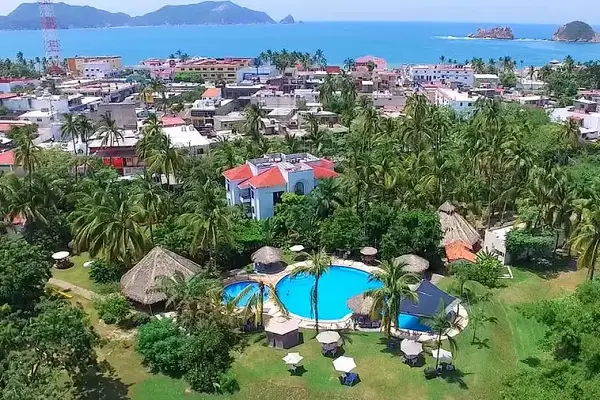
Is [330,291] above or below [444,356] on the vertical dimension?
below

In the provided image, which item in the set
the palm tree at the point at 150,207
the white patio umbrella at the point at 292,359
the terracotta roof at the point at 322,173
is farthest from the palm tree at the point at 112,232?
the terracotta roof at the point at 322,173

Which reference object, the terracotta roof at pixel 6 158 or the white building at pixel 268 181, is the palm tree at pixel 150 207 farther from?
the terracotta roof at pixel 6 158

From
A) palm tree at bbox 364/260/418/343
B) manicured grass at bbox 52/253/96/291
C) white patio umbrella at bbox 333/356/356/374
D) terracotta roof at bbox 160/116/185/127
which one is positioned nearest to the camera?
white patio umbrella at bbox 333/356/356/374

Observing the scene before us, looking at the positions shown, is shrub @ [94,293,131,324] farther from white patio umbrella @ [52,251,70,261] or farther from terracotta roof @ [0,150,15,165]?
terracotta roof @ [0,150,15,165]

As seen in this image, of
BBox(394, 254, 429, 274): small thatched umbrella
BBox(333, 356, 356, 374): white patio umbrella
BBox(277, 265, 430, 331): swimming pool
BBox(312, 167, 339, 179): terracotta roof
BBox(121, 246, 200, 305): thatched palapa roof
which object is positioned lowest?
BBox(277, 265, 430, 331): swimming pool

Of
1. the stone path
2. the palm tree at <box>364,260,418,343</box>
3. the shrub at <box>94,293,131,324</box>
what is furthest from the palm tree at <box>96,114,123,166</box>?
the palm tree at <box>364,260,418,343</box>

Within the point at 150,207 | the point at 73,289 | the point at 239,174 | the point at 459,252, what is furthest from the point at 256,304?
the point at 239,174

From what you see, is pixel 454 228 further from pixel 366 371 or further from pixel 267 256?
pixel 366 371
